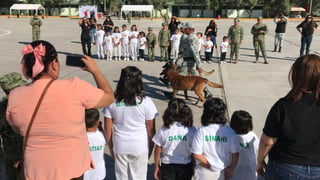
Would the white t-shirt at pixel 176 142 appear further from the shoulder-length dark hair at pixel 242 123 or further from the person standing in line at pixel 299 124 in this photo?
the person standing in line at pixel 299 124

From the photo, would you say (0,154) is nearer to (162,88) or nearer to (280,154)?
(280,154)

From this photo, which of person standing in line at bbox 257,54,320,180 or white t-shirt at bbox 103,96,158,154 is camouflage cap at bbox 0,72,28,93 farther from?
person standing in line at bbox 257,54,320,180

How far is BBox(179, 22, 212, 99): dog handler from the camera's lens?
738cm

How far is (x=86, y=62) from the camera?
2.08 metres

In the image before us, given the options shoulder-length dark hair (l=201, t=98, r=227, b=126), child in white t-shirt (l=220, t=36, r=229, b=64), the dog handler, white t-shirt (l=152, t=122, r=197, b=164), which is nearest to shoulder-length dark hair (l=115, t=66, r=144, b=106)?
white t-shirt (l=152, t=122, r=197, b=164)

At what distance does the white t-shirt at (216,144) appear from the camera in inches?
115

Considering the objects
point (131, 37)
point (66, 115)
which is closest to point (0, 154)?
point (66, 115)

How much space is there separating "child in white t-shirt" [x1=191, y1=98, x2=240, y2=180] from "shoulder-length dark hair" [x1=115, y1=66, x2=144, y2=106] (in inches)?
28.2

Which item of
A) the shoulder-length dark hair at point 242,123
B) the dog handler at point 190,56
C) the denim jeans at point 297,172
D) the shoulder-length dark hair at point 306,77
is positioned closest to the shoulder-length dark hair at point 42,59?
the shoulder-length dark hair at point 306,77

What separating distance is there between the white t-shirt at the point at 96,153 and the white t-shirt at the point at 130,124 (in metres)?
0.16

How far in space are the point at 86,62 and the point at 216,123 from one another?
58.2 inches

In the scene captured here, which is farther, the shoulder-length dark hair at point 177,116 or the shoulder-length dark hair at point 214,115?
the shoulder-length dark hair at point 177,116

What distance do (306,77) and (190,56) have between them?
5.51 meters

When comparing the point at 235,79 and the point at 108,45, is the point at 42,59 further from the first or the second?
the point at 108,45
